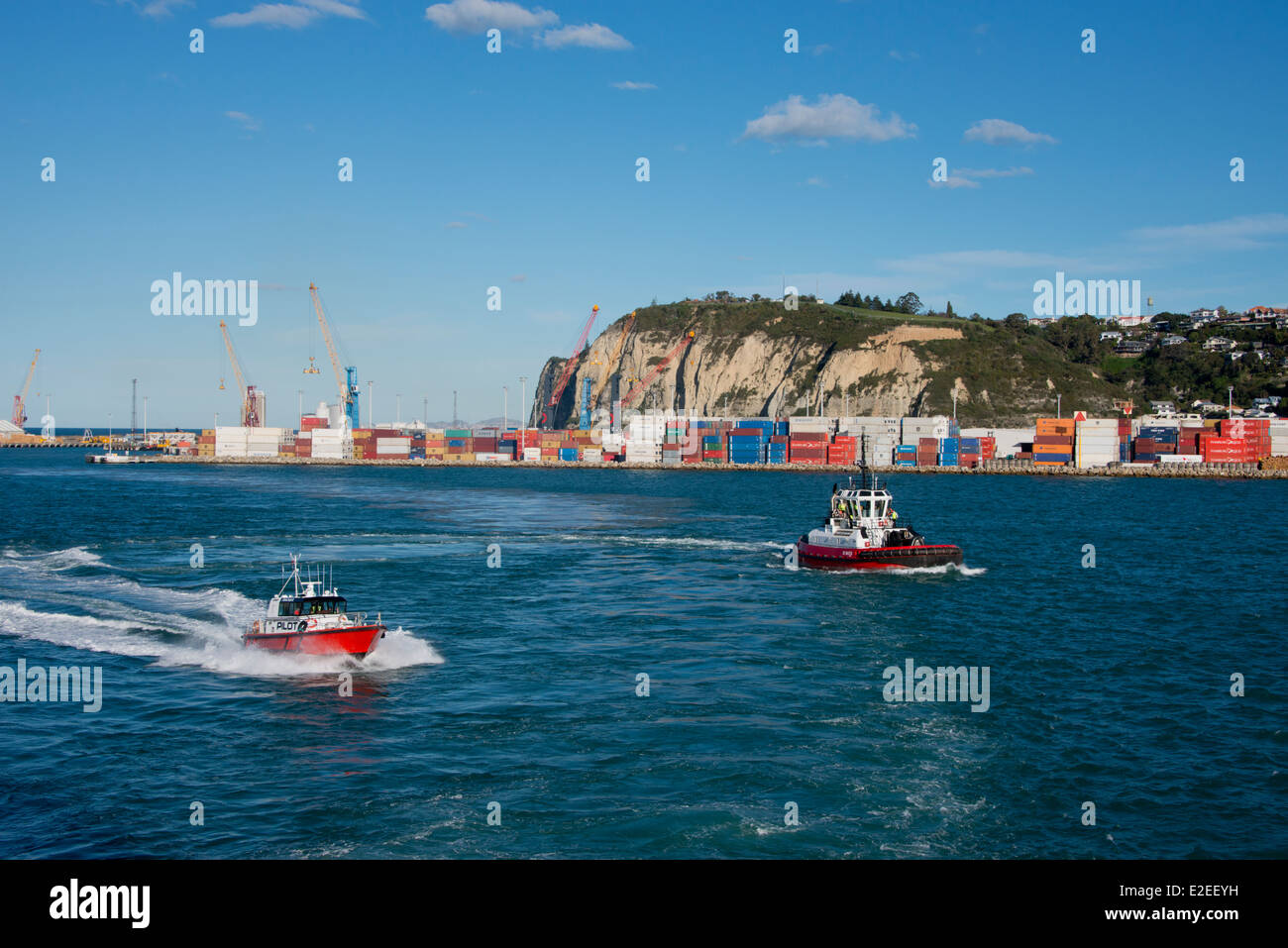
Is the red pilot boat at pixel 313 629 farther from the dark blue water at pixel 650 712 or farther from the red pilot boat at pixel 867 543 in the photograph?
the red pilot boat at pixel 867 543

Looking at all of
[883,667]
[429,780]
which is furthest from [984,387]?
[429,780]

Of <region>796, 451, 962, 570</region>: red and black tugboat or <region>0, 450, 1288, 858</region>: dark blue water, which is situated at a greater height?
<region>796, 451, 962, 570</region>: red and black tugboat

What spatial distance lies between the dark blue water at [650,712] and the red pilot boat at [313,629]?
537mm

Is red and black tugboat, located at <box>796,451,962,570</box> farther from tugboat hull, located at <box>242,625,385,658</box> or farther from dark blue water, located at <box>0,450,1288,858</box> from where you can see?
tugboat hull, located at <box>242,625,385,658</box>

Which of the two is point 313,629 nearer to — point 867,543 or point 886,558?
point 867,543

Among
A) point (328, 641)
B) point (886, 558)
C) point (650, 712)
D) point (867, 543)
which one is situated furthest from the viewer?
point (867, 543)

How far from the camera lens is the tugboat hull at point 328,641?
26.5 meters

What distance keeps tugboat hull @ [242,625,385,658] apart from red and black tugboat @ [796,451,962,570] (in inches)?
1004

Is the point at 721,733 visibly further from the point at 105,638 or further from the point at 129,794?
the point at 105,638

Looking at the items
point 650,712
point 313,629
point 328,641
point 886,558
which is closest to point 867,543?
point 886,558

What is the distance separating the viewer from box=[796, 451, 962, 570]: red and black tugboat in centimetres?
4659

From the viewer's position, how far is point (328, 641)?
26500 mm

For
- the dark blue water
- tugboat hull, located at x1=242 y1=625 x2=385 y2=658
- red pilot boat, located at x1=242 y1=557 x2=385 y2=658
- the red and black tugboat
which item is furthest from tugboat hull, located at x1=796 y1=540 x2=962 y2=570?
tugboat hull, located at x1=242 y1=625 x2=385 y2=658
